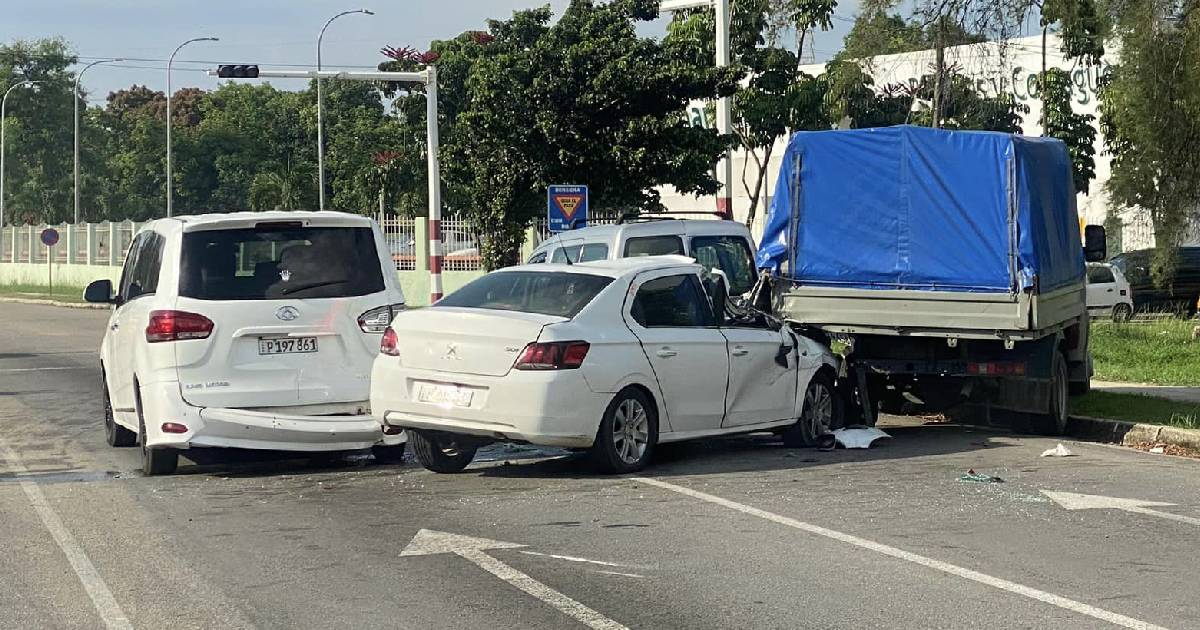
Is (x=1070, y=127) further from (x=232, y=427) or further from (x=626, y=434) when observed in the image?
(x=232, y=427)

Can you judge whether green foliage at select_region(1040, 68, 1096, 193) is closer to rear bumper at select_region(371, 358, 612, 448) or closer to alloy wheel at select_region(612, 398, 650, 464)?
alloy wheel at select_region(612, 398, 650, 464)

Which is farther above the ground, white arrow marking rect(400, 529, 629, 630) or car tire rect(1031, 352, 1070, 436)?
car tire rect(1031, 352, 1070, 436)

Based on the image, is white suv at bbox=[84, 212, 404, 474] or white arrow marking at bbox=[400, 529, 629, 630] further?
white suv at bbox=[84, 212, 404, 474]

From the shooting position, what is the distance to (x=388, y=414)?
1112 cm

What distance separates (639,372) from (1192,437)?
16.8 feet

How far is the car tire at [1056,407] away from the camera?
1409 cm

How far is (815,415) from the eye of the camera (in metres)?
13.1

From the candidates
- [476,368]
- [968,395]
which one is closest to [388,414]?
[476,368]

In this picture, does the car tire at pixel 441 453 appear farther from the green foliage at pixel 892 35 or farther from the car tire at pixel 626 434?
the green foliage at pixel 892 35

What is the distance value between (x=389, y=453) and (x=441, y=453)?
0.85 metres

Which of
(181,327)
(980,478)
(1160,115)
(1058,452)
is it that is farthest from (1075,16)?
(181,327)

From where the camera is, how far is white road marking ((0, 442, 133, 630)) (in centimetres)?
707

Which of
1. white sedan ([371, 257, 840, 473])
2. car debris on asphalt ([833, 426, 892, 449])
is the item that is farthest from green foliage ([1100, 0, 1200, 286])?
white sedan ([371, 257, 840, 473])

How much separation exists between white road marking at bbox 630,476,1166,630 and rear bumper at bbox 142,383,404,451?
2.44 meters
